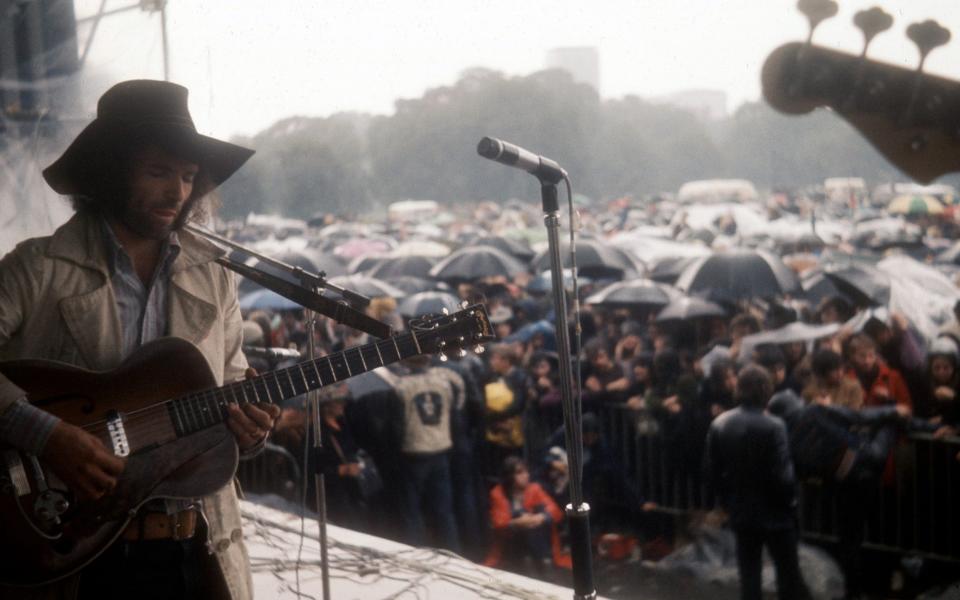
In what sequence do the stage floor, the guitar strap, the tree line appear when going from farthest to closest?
the tree line
the stage floor
the guitar strap

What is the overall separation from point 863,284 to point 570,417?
574cm

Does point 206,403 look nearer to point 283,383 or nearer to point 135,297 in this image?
point 283,383

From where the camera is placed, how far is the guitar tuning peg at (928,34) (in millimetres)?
1547

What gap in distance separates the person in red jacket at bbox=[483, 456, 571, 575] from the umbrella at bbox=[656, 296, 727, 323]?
2.54 m

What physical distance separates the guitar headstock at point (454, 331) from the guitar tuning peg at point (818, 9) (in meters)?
1.10

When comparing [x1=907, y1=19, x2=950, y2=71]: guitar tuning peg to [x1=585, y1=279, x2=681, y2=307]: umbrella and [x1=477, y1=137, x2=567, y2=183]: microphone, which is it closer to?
[x1=477, y1=137, x2=567, y2=183]: microphone

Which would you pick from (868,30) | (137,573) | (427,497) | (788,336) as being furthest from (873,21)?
(788,336)

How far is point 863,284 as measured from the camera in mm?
7445

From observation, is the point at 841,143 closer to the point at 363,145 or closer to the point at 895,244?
the point at 895,244

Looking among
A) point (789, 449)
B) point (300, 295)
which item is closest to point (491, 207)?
point (789, 449)

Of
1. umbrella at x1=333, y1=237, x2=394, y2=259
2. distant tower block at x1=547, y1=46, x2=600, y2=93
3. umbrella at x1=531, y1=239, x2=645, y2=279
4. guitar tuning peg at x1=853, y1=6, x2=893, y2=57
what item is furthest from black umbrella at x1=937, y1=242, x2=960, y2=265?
guitar tuning peg at x1=853, y1=6, x2=893, y2=57

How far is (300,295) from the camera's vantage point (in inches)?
101

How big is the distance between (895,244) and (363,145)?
8117 millimetres

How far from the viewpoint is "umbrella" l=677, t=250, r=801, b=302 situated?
8.25m
